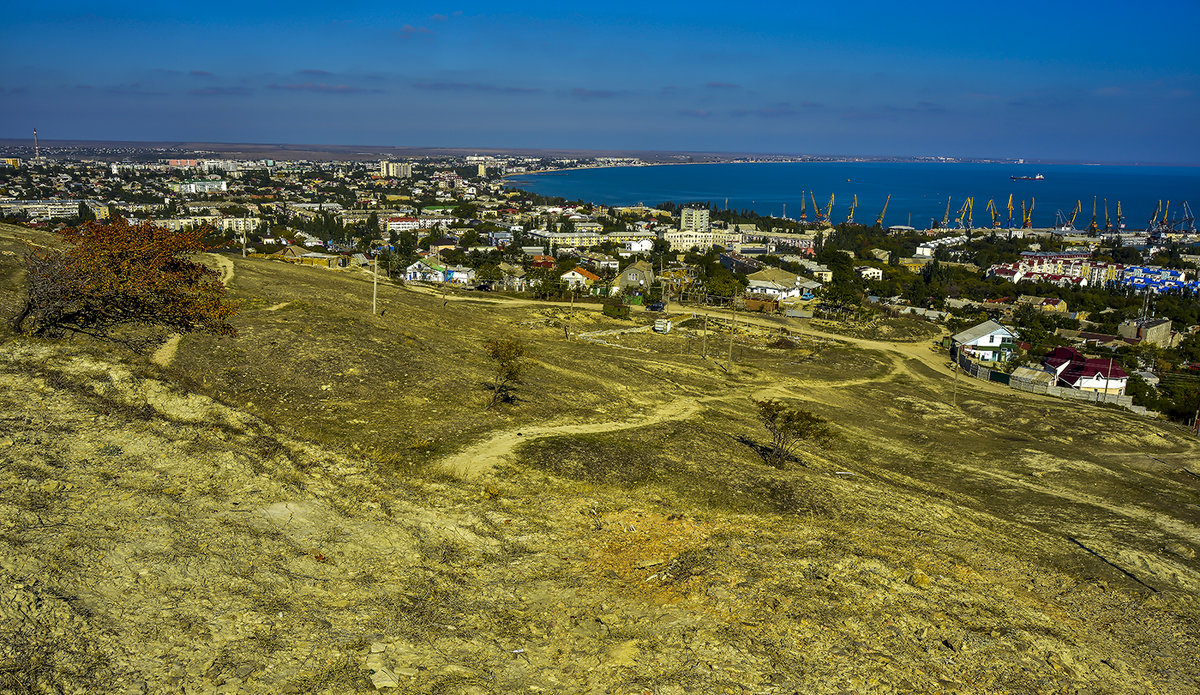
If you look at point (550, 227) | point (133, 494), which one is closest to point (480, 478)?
point (133, 494)

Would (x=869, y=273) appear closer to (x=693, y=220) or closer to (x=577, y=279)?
(x=577, y=279)

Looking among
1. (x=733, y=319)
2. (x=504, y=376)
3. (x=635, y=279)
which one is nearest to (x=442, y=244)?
(x=635, y=279)

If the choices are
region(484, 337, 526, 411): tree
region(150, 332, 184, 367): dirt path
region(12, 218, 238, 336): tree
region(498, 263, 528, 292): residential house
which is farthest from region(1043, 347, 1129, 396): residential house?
region(150, 332, 184, 367): dirt path

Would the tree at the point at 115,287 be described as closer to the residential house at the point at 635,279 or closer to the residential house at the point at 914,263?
the residential house at the point at 635,279

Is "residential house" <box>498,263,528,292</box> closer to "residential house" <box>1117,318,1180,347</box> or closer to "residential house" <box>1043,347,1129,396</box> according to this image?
"residential house" <box>1043,347,1129,396</box>

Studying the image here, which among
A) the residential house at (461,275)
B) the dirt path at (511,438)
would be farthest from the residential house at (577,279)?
the dirt path at (511,438)

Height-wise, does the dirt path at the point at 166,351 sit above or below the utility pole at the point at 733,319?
above
